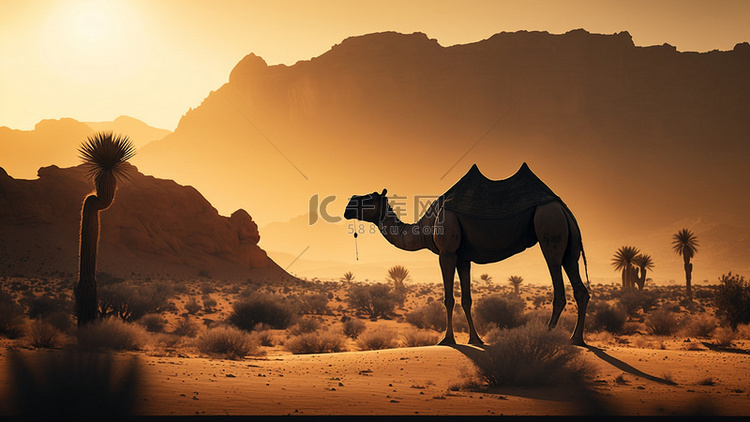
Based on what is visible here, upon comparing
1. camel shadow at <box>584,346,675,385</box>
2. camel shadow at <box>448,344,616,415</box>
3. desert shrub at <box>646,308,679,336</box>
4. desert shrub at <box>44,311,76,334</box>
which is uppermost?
desert shrub at <box>646,308,679,336</box>

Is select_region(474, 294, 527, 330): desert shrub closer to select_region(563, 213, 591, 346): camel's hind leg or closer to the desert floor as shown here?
the desert floor

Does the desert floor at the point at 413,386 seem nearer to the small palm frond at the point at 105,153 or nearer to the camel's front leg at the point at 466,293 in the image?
the camel's front leg at the point at 466,293

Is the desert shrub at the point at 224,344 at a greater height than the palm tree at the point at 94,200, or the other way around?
the palm tree at the point at 94,200

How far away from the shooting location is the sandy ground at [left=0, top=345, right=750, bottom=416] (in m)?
9.19

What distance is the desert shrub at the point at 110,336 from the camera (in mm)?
14656

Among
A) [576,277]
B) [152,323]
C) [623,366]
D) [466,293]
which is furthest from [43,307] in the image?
[623,366]

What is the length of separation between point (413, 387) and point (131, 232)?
189ft

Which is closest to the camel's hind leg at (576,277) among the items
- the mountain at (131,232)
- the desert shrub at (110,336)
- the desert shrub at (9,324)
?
the desert shrub at (110,336)

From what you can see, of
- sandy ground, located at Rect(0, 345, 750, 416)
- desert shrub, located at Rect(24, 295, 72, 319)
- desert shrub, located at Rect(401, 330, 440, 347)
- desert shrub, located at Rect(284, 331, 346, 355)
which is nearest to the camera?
sandy ground, located at Rect(0, 345, 750, 416)

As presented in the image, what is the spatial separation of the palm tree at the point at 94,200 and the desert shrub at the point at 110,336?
3.26 ft

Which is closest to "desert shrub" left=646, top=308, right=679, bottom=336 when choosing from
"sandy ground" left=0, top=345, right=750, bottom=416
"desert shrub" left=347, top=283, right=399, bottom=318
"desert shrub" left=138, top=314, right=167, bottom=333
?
"sandy ground" left=0, top=345, right=750, bottom=416

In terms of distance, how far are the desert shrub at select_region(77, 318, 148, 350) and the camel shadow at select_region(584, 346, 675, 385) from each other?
34.4ft

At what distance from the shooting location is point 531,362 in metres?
11.6

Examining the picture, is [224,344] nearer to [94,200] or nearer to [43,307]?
[94,200]
